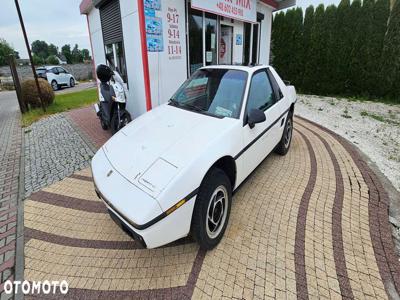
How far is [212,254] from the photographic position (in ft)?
7.66

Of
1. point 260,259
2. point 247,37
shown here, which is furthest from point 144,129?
point 247,37

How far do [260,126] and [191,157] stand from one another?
1330 mm

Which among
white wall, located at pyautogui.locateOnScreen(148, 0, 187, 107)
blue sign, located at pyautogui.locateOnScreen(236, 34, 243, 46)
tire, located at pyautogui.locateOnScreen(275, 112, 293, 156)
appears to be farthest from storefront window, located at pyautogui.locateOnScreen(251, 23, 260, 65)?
tire, located at pyautogui.locateOnScreen(275, 112, 293, 156)

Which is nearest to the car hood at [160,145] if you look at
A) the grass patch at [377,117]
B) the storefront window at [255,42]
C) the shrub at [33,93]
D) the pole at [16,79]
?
the grass patch at [377,117]

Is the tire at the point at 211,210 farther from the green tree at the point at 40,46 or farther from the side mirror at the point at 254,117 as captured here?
the green tree at the point at 40,46

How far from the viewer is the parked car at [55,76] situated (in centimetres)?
1750

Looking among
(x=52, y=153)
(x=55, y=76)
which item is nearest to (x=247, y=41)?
(x=52, y=153)

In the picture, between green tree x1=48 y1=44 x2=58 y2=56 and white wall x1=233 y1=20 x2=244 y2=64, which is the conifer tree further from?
green tree x1=48 y1=44 x2=58 y2=56

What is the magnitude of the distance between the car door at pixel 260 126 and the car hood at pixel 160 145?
39cm

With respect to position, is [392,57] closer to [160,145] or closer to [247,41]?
[247,41]

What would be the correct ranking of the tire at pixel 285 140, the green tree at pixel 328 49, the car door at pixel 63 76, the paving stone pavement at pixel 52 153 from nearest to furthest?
the paving stone pavement at pixel 52 153 → the tire at pixel 285 140 → the green tree at pixel 328 49 → the car door at pixel 63 76

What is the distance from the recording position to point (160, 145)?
2.30 m

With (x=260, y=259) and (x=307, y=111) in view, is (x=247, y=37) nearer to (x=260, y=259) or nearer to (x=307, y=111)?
(x=307, y=111)

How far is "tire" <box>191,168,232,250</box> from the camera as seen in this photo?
2.09 meters
